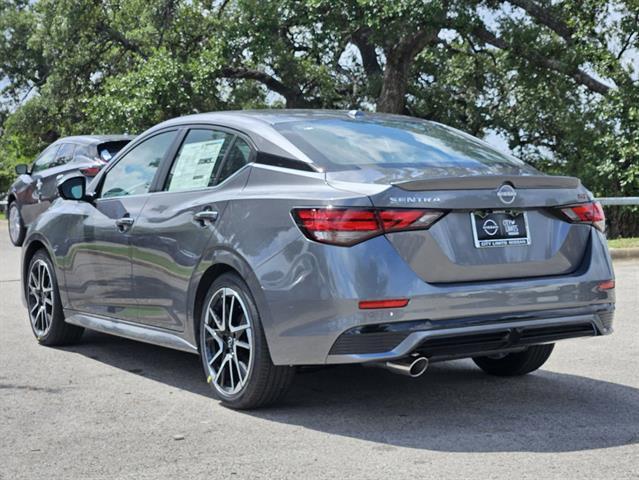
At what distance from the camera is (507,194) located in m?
5.73

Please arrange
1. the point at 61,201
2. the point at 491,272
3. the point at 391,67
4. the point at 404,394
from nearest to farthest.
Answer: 1. the point at 491,272
2. the point at 404,394
3. the point at 61,201
4. the point at 391,67

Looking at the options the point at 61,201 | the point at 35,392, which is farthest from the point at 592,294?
the point at 61,201

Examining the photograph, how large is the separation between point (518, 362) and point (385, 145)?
165cm

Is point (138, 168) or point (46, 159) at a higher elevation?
point (46, 159)

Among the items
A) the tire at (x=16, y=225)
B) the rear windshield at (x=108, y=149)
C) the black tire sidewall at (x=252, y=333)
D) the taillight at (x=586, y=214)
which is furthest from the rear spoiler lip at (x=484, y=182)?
the tire at (x=16, y=225)

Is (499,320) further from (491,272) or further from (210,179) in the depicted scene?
(210,179)

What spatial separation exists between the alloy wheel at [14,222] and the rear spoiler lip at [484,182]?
13904mm

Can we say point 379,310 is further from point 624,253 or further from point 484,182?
point 624,253

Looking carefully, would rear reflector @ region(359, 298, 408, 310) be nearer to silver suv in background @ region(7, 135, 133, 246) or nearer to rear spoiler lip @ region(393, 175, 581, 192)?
rear spoiler lip @ region(393, 175, 581, 192)

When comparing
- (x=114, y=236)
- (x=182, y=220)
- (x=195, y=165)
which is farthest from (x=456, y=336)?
(x=114, y=236)

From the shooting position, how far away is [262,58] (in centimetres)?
2908

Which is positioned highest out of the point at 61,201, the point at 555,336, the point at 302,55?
the point at 302,55

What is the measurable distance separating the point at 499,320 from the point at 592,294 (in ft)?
2.02

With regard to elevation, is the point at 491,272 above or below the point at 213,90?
below
